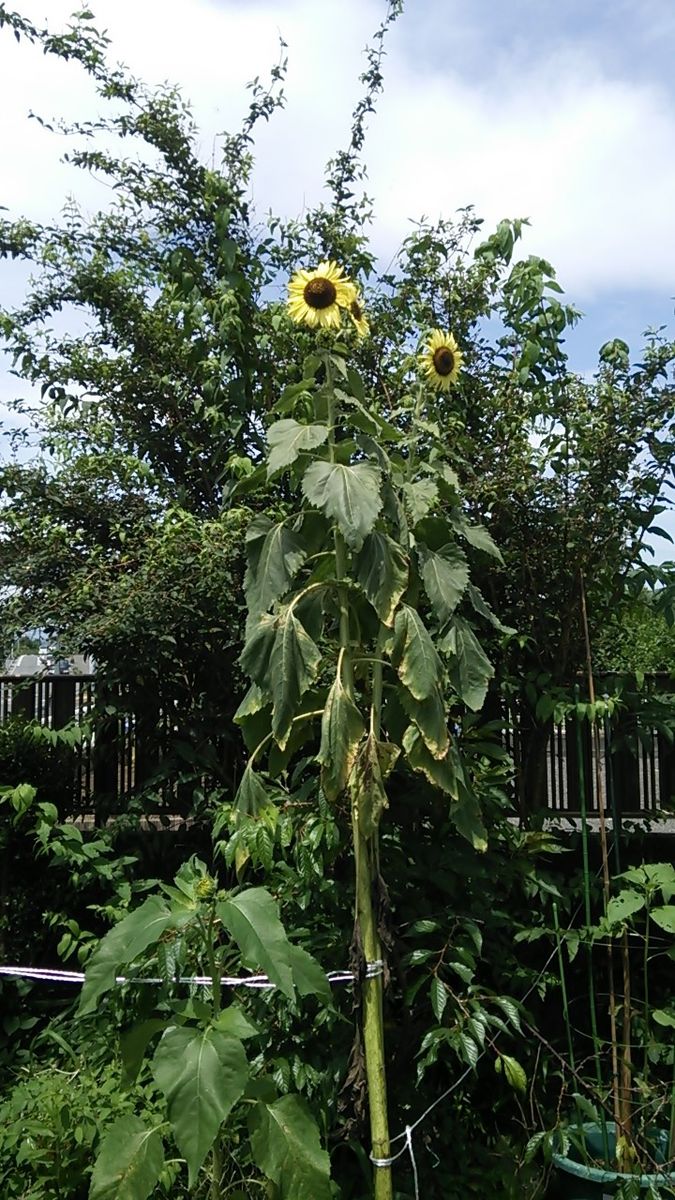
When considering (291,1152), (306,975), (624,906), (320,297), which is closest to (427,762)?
(306,975)

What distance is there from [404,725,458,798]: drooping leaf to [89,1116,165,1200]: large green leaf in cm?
106

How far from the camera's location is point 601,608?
4016 millimetres

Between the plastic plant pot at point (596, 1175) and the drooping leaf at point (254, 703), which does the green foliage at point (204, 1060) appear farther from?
the plastic plant pot at point (596, 1175)

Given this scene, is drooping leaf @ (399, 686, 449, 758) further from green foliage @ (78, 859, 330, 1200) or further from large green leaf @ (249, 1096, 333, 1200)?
large green leaf @ (249, 1096, 333, 1200)

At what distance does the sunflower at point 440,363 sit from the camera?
3.02m

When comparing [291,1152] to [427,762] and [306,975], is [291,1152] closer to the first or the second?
[306,975]

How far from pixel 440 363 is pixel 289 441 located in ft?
2.03

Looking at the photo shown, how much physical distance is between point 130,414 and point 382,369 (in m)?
1.25

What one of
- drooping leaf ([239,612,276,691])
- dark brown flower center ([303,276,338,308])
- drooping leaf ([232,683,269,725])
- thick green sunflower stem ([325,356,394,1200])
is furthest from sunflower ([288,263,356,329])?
drooping leaf ([232,683,269,725])

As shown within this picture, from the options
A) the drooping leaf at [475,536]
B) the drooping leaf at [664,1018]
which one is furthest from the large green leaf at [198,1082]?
the drooping leaf at [664,1018]

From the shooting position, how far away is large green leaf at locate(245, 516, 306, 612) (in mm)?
2691

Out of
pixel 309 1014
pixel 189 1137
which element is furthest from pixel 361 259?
pixel 189 1137

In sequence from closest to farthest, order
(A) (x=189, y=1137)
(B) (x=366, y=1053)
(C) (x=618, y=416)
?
(A) (x=189, y=1137) < (B) (x=366, y=1053) < (C) (x=618, y=416)

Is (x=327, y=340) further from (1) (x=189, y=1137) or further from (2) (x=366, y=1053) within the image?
(1) (x=189, y=1137)
